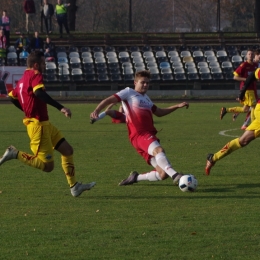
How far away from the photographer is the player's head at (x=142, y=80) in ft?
33.3

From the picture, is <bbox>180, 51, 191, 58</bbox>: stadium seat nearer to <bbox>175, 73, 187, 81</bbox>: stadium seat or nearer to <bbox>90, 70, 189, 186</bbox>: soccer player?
<bbox>175, 73, 187, 81</bbox>: stadium seat

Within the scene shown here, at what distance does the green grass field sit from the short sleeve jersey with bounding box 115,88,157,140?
852 millimetres

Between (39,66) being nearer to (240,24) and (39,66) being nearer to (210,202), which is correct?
(210,202)

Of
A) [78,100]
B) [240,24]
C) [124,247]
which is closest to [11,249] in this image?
[124,247]

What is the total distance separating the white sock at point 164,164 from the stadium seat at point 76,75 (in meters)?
27.8

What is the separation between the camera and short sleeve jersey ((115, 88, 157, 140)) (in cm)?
1027

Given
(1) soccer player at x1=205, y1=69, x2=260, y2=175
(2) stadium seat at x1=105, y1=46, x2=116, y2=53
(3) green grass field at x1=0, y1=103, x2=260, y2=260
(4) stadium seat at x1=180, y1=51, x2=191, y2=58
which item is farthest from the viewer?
(2) stadium seat at x1=105, y1=46, x2=116, y2=53

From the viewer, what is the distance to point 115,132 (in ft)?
65.5

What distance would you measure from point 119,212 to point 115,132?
11008mm

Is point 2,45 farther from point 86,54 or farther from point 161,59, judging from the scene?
point 161,59

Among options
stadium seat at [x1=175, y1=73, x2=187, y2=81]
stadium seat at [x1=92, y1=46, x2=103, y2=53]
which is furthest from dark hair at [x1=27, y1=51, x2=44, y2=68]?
stadium seat at [x1=92, y1=46, x2=103, y2=53]

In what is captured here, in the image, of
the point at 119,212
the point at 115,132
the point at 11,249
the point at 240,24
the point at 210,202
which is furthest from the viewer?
the point at 240,24

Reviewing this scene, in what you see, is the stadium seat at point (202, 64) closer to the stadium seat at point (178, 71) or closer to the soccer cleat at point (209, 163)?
the stadium seat at point (178, 71)

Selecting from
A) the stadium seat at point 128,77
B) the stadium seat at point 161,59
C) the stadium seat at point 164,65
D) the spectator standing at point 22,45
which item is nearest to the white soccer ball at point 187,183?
the spectator standing at point 22,45
